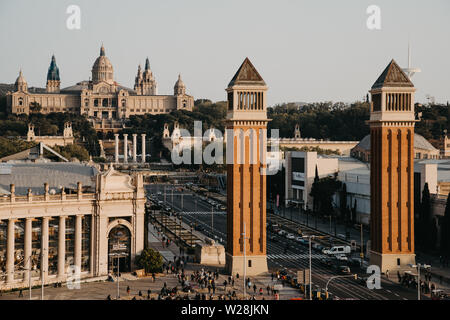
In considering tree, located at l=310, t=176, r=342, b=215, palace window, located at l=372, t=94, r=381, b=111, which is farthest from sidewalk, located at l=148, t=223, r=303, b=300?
tree, located at l=310, t=176, r=342, b=215

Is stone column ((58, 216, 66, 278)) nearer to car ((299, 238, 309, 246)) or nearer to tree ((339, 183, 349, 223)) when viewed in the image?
car ((299, 238, 309, 246))

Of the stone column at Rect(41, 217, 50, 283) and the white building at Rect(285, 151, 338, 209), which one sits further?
the white building at Rect(285, 151, 338, 209)

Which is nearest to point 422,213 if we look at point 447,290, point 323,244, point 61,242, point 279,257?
point 323,244

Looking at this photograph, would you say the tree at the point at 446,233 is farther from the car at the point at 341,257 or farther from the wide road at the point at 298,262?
the wide road at the point at 298,262

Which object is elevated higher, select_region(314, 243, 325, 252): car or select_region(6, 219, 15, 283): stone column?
select_region(6, 219, 15, 283): stone column

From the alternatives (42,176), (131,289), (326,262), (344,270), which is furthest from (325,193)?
(131,289)

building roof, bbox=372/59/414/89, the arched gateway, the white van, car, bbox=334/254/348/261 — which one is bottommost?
car, bbox=334/254/348/261
